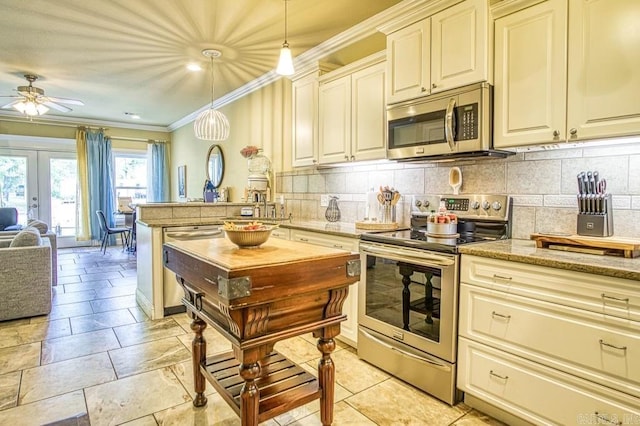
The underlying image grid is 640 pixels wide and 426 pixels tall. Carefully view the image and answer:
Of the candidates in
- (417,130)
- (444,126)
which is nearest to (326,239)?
(417,130)

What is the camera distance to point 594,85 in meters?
1.83

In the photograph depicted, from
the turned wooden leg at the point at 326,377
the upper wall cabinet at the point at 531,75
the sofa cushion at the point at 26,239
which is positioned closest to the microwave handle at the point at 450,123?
the upper wall cabinet at the point at 531,75

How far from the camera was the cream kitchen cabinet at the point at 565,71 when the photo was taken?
1.73 metres

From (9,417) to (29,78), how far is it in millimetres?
4536

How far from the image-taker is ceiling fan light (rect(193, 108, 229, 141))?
4273 millimetres

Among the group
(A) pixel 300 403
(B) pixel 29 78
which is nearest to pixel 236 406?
(A) pixel 300 403

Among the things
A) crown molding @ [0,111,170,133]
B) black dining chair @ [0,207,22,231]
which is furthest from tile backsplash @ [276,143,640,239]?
crown molding @ [0,111,170,133]

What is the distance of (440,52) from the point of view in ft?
7.91

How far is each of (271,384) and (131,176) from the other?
7.87 meters

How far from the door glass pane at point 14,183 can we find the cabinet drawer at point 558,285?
844cm

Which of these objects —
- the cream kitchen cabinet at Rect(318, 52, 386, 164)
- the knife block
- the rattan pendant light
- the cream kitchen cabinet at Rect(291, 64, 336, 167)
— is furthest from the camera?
the rattan pendant light

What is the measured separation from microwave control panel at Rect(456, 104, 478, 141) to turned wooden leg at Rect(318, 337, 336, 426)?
1.50m

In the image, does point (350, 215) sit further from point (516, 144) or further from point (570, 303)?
point (570, 303)

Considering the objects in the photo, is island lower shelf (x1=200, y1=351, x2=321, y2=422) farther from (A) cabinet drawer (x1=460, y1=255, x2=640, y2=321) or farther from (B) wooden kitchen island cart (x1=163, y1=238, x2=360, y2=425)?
(A) cabinet drawer (x1=460, y1=255, x2=640, y2=321)
